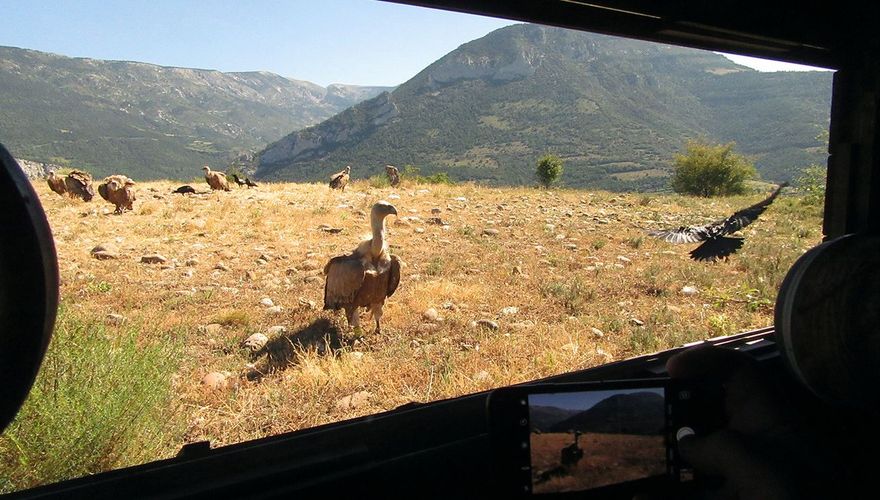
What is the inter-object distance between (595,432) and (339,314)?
16.6ft

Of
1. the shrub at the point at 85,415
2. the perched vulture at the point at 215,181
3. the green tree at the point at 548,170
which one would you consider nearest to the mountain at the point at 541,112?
the green tree at the point at 548,170

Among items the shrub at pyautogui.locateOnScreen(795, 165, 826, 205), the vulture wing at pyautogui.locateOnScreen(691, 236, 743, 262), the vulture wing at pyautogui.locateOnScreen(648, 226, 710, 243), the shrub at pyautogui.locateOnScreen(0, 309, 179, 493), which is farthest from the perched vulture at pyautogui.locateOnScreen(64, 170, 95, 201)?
the shrub at pyautogui.locateOnScreen(795, 165, 826, 205)

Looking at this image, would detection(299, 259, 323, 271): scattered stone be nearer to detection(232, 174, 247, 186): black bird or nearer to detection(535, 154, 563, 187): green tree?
detection(232, 174, 247, 186): black bird

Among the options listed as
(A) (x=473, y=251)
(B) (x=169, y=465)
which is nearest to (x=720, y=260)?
(A) (x=473, y=251)

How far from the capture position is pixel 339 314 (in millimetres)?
6105

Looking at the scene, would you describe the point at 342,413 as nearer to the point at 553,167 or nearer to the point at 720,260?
the point at 720,260

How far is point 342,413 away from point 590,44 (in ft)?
154

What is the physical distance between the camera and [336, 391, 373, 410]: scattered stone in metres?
3.68

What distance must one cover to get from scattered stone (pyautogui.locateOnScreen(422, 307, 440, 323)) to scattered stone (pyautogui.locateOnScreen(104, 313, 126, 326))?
9.26 ft

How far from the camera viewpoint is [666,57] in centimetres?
4769

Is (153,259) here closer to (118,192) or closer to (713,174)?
(118,192)

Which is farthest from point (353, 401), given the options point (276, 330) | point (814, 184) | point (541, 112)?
point (541, 112)

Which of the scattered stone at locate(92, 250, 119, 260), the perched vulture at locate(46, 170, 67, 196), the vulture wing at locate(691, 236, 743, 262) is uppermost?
the perched vulture at locate(46, 170, 67, 196)

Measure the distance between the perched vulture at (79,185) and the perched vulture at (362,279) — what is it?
960 centimetres
